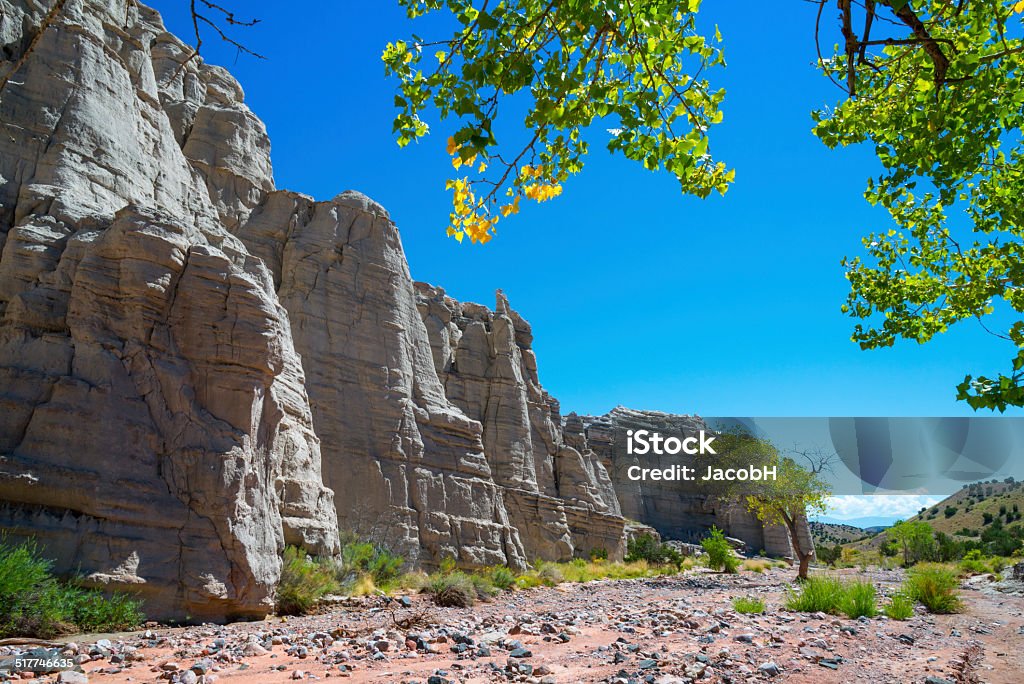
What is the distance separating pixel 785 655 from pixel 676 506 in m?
62.8

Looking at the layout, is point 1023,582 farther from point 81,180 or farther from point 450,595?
point 81,180

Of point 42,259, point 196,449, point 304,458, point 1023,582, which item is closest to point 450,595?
point 304,458

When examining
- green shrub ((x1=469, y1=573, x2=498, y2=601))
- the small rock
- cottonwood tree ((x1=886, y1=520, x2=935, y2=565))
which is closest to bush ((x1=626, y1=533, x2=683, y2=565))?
cottonwood tree ((x1=886, y1=520, x2=935, y2=565))

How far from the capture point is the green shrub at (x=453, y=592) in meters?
16.9

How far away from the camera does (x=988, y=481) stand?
104 meters

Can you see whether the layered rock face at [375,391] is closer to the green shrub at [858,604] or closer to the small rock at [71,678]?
the green shrub at [858,604]

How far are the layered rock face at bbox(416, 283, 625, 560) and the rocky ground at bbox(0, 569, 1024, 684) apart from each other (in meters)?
24.2

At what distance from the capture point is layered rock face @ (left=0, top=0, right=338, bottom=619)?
11242 mm

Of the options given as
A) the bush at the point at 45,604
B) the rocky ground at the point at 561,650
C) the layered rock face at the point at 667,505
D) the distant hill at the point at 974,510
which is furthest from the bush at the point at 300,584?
the distant hill at the point at 974,510

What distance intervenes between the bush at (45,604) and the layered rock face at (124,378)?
53cm

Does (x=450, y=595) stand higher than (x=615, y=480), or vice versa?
(x=615, y=480)

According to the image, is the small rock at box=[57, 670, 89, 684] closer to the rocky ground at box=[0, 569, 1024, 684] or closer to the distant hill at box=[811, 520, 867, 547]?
the rocky ground at box=[0, 569, 1024, 684]

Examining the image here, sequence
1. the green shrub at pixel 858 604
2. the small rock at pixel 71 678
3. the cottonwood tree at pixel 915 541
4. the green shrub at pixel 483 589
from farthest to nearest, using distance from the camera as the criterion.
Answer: the cottonwood tree at pixel 915 541
the green shrub at pixel 483 589
the green shrub at pixel 858 604
the small rock at pixel 71 678

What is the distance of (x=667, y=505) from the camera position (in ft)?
225
